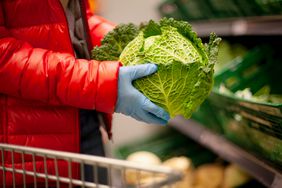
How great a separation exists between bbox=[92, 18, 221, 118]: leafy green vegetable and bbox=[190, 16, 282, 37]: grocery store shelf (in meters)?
0.60

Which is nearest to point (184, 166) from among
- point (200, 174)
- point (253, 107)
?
point (200, 174)

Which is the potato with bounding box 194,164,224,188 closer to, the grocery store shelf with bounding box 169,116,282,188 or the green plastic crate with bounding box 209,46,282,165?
the grocery store shelf with bounding box 169,116,282,188

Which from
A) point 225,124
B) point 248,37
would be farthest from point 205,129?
point 248,37

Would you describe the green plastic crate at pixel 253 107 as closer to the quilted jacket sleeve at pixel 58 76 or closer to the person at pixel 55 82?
the person at pixel 55 82

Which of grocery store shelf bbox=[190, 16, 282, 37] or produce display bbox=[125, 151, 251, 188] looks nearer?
grocery store shelf bbox=[190, 16, 282, 37]

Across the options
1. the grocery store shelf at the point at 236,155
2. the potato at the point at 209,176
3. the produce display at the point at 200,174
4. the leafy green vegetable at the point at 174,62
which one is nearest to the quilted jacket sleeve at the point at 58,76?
the leafy green vegetable at the point at 174,62

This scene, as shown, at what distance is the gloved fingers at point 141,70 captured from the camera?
1126 mm

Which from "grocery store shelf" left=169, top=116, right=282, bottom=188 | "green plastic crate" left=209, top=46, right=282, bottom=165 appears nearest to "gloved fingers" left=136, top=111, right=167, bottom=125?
"green plastic crate" left=209, top=46, right=282, bottom=165

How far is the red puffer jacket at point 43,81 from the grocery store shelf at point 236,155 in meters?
0.71

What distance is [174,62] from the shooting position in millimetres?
1143

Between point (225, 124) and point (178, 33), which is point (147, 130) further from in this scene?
point (178, 33)

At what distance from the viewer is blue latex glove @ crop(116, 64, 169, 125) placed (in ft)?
3.66

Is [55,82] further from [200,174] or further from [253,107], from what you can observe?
[200,174]

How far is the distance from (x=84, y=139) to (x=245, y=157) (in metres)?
0.76
